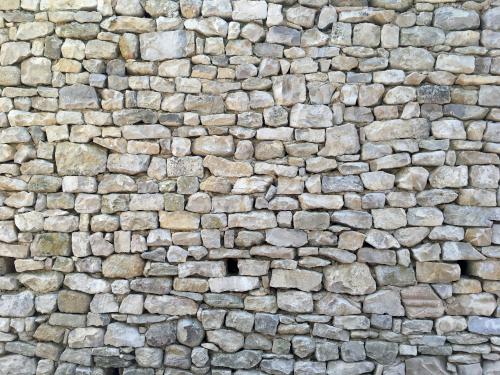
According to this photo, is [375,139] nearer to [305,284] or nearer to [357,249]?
[357,249]

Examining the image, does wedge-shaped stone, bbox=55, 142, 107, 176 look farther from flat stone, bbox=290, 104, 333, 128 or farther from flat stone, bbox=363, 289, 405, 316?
flat stone, bbox=363, 289, 405, 316

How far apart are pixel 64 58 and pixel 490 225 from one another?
3.22 m

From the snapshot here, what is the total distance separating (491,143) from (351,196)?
1.02 metres

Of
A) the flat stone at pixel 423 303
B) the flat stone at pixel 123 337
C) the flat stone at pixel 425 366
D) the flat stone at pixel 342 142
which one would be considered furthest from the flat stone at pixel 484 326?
the flat stone at pixel 123 337

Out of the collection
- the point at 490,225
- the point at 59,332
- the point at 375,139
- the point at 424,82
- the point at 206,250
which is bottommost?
the point at 59,332

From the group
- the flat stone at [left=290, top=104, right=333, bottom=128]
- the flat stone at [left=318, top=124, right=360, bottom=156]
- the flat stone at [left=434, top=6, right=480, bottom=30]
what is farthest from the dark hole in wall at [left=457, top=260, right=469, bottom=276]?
the flat stone at [left=434, top=6, right=480, bottom=30]

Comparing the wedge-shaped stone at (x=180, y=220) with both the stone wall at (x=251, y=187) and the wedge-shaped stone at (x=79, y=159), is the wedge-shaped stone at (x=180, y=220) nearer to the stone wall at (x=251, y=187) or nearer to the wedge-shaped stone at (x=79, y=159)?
the stone wall at (x=251, y=187)

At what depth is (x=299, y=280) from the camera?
2.75 metres

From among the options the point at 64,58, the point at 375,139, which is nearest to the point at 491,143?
the point at 375,139

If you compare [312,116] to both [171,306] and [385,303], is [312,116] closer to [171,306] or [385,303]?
[385,303]

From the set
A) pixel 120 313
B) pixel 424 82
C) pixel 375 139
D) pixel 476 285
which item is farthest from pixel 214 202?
pixel 476 285

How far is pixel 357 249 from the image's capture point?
2.75 metres

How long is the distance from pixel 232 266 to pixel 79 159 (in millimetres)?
1344

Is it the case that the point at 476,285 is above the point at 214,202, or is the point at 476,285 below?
below
